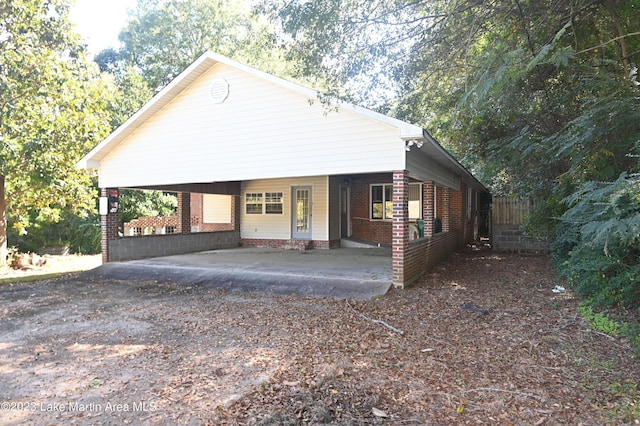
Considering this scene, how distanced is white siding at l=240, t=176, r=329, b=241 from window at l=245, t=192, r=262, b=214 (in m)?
0.13

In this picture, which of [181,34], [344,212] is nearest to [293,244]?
[344,212]

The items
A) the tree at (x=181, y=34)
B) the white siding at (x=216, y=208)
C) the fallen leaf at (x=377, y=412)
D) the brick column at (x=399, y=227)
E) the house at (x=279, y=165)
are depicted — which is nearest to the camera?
the fallen leaf at (x=377, y=412)

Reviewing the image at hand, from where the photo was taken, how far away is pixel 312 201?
1482cm

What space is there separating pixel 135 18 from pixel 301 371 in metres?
32.7

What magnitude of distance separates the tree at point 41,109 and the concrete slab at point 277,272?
331cm

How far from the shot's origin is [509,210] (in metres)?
15.1

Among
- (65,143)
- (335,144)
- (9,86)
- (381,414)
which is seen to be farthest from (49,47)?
(381,414)

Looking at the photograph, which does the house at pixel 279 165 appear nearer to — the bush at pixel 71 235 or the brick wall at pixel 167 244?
the brick wall at pixel 167 244

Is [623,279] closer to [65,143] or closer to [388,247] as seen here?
[388,247]

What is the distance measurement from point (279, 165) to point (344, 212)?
674 centimetres

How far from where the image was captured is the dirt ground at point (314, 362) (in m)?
3.27

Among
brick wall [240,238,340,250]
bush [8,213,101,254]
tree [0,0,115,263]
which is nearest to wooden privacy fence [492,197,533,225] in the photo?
brick wall [240,238,340,250]

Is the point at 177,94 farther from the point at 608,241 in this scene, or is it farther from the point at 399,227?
the point at 608,241

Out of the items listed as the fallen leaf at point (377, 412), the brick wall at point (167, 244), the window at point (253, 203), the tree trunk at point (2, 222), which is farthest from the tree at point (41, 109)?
the fallen leaf at point (377, 412)
